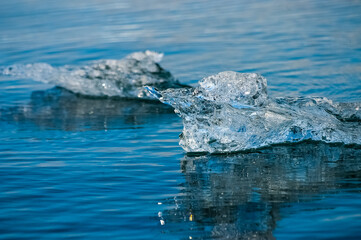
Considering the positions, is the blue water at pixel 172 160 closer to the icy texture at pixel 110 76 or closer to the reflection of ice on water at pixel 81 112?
the reflection of ice on water at pixel 81 112

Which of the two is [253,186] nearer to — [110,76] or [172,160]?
[172,160]

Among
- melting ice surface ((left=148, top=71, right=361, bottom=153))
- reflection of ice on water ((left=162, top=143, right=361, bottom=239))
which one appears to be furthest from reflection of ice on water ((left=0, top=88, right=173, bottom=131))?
reflection of ice on water ((left=162, top=143, right=361, bottom=239))

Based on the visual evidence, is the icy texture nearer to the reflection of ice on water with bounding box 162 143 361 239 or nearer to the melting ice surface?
the melting ice surface

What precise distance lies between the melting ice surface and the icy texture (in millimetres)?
2749

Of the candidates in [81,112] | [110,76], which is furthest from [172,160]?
[110,76]

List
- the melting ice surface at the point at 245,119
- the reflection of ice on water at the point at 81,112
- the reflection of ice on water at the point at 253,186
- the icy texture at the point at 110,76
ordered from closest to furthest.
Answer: the reflection of ice on water at the point at 253,186, the melting ice surface at the point at 245,119, the reflection of ice on water at the point at 81,112, the icy texture at the point at 110,76

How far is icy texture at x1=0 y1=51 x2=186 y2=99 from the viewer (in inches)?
416

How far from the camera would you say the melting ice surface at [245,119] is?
702 cm

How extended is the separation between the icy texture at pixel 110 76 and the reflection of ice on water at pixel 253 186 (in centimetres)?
376

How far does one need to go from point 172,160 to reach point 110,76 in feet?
15.3

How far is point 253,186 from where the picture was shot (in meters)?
5.73

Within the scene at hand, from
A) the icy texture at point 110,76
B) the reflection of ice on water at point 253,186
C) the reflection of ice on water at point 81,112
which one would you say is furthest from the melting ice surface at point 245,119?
the icy texture at point 110,76

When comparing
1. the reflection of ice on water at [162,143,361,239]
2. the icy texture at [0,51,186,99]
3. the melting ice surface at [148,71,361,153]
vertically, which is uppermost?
the icy texture at [0,51,186,99]

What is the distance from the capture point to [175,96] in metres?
7.14
